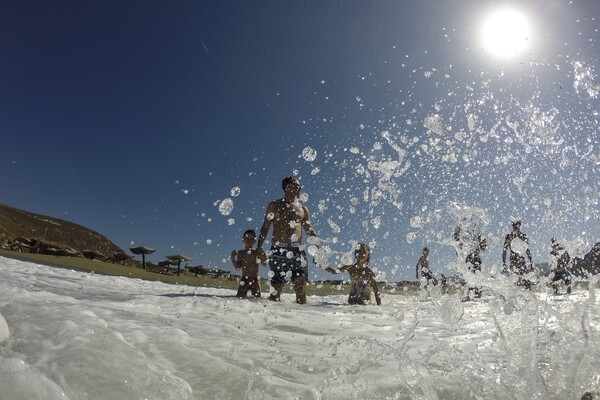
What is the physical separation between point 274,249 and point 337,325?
2.25 metres

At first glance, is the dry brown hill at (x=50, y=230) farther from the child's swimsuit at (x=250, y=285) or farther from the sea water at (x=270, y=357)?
the sea water at (x=270, y=357)

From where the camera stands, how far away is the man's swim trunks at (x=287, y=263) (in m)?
6.23

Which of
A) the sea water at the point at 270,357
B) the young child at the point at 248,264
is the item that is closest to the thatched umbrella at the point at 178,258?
the young child at the point at 248,264

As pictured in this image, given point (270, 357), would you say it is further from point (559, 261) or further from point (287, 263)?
point (559, 261)

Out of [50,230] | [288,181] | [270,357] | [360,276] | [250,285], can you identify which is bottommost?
[270,357]

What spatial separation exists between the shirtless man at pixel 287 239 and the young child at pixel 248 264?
59cm

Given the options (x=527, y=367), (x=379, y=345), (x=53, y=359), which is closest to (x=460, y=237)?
(x=379, y=345)

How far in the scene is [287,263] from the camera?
6.22 m

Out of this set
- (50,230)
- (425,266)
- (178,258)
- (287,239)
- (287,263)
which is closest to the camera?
(287,263)

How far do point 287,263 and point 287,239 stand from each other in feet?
1.25

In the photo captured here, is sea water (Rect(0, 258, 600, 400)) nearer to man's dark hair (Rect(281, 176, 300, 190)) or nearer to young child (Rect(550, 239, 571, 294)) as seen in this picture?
young child (Rect(550, 239, 571, 294))

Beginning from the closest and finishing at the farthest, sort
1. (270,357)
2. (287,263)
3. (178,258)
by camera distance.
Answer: (270,357)
(287,263)
(178,258)

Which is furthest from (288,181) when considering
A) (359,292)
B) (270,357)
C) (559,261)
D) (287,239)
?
(559,261)

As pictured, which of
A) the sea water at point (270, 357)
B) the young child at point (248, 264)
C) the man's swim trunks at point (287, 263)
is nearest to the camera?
the sea water at point (270, 357)
